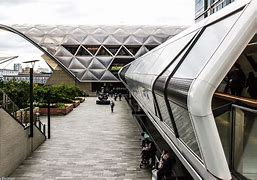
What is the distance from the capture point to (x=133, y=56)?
63438 mm

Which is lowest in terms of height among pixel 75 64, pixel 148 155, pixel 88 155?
pixel 88 155

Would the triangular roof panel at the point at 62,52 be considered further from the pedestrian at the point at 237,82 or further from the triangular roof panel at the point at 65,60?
the pedestrian at the point at 237,82

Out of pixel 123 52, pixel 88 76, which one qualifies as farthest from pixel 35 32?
pixel 123 52

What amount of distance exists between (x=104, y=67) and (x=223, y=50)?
59.8m

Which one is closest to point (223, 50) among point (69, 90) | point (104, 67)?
point (69, 90)

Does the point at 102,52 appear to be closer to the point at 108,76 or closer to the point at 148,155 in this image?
the point at 108,76

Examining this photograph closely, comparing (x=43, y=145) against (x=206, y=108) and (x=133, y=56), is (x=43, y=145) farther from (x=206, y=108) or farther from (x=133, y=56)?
(x=133, y=56)

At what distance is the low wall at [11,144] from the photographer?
37.9ft

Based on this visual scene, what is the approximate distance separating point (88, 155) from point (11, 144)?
3543mm

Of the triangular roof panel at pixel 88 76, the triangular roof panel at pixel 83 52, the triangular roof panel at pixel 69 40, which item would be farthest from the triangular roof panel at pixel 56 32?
the triangular roof panel at pixel 88 76

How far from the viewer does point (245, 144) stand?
4039mm

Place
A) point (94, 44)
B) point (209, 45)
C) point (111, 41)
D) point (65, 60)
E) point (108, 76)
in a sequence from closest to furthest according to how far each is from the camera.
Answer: point (209, 45) < point (65, 60) < point (108, 76) < point (94, 44) < point (111, 41)

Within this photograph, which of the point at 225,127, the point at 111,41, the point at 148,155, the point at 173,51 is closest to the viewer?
the point at 225,127

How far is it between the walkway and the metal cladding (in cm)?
3791
